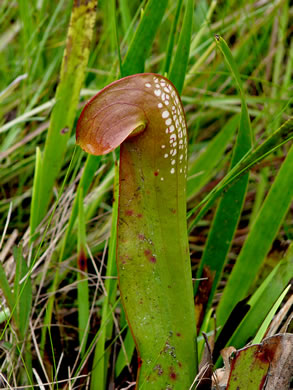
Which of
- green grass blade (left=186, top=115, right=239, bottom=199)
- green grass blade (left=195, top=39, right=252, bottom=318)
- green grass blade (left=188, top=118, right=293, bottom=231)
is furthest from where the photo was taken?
green grass blade (left=186, top=115, right=239, bottom=199)

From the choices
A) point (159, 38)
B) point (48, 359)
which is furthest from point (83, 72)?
point (159, 38)

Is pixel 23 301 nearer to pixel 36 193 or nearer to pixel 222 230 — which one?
pixel 36 193

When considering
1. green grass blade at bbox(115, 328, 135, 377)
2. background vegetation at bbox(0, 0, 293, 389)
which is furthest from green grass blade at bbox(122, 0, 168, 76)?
green grass blade at bbox(115, 328, 135, 377)

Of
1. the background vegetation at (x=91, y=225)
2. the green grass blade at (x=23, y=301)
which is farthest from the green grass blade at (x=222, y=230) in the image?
the green grass blade at (x=23, y=301)

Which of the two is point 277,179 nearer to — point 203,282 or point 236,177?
point 236,177

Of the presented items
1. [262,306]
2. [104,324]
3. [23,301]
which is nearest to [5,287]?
[23,301]

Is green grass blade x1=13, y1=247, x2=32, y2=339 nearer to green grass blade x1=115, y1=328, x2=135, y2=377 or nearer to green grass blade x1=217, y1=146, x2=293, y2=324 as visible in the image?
green grass blade x1=115, y1=328, x2=135, y2=377
